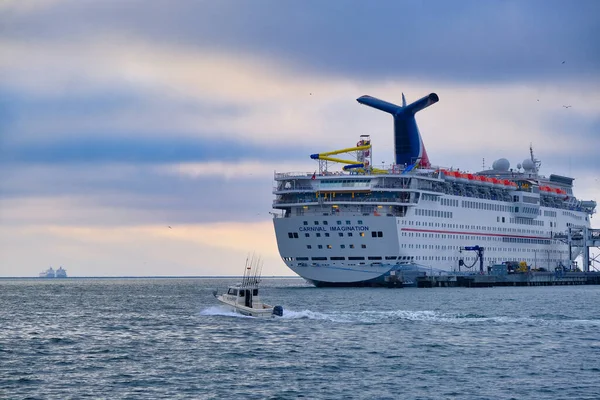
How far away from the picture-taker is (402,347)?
53.4m

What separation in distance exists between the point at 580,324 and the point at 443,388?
1087 inches

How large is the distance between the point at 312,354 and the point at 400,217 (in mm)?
60944

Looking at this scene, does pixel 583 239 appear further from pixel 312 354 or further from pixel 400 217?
pixel 312 354

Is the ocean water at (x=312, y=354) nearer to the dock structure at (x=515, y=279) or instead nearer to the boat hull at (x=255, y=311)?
the boat hull at (x=255, y=311)

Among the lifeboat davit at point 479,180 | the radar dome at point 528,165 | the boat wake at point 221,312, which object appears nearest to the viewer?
the boat wake at point 221,312

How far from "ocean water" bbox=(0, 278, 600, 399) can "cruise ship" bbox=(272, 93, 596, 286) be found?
86.8 feet

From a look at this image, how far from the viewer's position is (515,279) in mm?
127938

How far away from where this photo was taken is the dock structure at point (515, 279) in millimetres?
115625

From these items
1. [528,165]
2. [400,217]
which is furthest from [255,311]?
[528,165]

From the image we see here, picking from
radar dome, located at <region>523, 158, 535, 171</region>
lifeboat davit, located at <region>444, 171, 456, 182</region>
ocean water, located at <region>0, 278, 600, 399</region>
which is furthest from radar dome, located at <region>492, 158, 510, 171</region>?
ocean water, located at <region>0, 278, 600, 399</region>

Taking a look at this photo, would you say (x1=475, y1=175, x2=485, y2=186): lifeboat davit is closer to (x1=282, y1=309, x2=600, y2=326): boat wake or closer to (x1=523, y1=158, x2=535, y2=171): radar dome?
(x1=523, y1=158, x2=535, y2=171): radar dome

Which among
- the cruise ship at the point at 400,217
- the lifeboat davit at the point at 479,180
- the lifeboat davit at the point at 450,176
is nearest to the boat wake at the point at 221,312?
the cruise ship at the point at 400,217

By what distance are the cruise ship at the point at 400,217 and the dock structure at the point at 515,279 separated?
193 cm

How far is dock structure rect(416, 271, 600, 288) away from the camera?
116 meters
